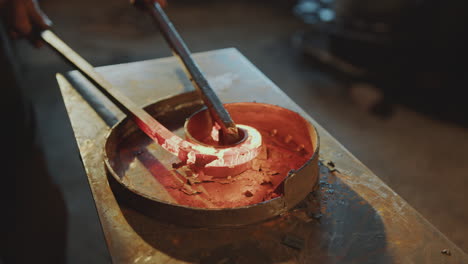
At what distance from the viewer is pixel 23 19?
221cm

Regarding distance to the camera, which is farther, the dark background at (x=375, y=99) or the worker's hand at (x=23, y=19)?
the dark background at (x=375, y=99)

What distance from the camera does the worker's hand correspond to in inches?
84.1

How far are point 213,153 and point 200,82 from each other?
0.48 meters

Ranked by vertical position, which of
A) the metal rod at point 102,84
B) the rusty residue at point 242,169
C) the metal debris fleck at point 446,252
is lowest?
the metal debris fleck at point 446,252

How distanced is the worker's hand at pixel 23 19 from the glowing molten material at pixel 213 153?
1.27 meters

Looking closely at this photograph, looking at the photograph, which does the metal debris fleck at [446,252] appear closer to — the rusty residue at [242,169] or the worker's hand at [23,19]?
the rusty residue at [242,169]

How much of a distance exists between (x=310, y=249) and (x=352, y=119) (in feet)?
11.3

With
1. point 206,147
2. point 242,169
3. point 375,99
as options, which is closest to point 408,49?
point 375,99

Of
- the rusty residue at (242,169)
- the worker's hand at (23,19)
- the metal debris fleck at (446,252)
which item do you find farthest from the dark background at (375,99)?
the metal debris fleck at (446,252)

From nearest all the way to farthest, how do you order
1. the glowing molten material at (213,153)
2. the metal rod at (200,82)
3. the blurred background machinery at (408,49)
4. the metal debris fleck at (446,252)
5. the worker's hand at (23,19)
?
the metal debris fleck at (446,252) → the glowing molten material at (213,153) → the metal rod at (200,82) → the worker's hand at (23,19) → the blurred background machinery at (408,49)

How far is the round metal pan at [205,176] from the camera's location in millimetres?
1205

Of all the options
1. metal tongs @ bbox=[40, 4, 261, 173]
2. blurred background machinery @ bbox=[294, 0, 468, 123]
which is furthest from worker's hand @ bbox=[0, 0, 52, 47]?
blurred background machinery @ bbox=[294, 0, 468, 123]

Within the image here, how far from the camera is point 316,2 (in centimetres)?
758

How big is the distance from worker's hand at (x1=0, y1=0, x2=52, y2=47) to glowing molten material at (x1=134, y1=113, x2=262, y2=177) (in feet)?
4.18
